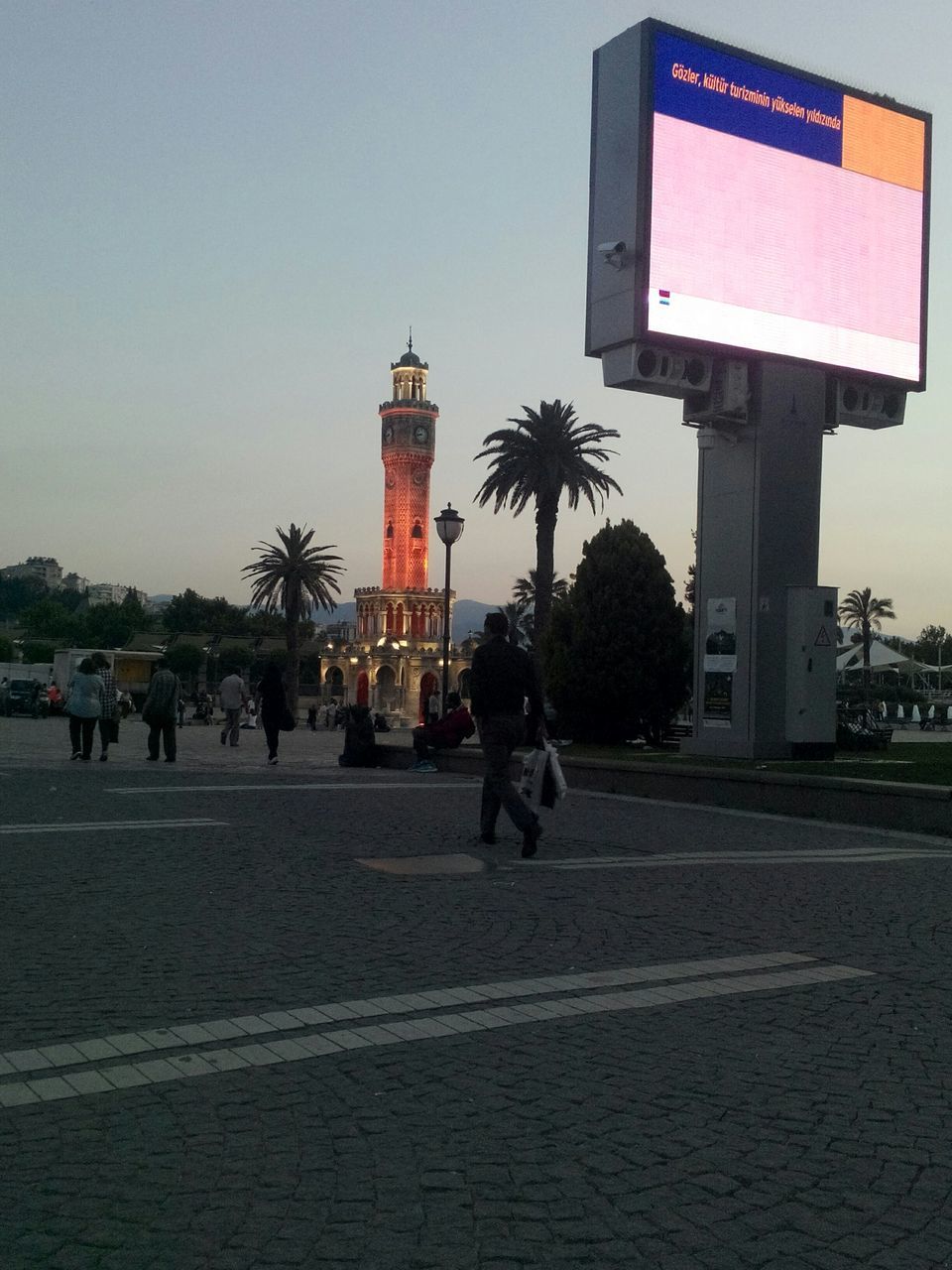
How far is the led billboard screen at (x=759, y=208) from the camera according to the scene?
18.2 m

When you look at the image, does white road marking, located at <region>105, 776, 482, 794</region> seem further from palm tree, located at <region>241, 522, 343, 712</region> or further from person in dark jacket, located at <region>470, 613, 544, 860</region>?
palm tree, located at <region>241, 522, 343, 712</region>

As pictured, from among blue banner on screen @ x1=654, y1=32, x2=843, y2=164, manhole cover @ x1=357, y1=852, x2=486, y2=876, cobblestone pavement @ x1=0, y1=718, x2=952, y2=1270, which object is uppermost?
blue banner on screen @ x1=654, y1=32, x2=843, y2=164

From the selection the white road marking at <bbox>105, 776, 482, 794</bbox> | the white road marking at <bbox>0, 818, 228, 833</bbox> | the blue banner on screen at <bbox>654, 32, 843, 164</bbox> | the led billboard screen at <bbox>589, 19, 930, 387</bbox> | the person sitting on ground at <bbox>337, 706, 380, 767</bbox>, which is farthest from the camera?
the person sitting on ground at <bbox>337, 706, 380, 767</bbox>

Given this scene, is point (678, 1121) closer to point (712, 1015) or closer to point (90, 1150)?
point (712, 1015)

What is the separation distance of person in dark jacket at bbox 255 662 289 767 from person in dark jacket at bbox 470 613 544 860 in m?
9.77

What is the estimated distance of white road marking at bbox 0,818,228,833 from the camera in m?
9.67

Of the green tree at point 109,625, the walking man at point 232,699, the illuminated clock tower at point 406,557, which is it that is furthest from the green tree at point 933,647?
the walking man at point 232,699

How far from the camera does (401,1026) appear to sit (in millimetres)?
4641

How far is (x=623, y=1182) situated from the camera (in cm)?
329

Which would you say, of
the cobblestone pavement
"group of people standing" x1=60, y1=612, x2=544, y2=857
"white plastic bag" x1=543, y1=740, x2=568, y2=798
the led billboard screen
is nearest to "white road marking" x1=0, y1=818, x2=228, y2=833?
the cobblestone pavement

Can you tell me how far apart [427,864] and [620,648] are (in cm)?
1845

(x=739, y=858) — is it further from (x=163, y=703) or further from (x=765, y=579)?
(x=163, y=703)

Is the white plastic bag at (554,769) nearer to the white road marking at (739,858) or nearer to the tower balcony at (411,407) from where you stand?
the white road marking at (739,858)

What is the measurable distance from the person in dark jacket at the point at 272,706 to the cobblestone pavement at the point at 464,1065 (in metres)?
10.1
